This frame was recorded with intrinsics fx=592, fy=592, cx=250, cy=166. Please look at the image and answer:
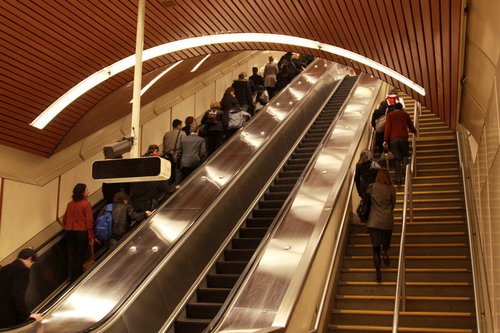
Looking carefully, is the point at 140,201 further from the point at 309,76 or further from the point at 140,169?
the point at 309,76

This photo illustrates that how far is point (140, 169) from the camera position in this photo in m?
5.23

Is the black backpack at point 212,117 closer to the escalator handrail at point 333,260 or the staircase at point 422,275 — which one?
the escalator handrail at point 333,260

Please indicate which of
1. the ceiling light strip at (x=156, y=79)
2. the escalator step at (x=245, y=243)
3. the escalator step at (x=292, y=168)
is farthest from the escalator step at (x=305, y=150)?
the escalator step at (x=245, y=243)

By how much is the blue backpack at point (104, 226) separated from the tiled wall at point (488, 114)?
4831 millimetres

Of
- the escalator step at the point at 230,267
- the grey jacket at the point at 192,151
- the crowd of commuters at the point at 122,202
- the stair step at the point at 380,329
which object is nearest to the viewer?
the crowd of commuters at the point at 122,202

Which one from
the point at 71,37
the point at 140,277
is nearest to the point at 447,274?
the point at 140,277

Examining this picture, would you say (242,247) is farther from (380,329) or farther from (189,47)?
(189,47)

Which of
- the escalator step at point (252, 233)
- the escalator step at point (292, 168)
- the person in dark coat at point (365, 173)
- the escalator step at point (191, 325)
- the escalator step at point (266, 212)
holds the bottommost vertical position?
the escalator step at point (191, 325)

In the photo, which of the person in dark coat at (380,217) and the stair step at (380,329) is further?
the person in dark coat at (380,217)

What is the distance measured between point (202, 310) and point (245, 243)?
5.59 feet

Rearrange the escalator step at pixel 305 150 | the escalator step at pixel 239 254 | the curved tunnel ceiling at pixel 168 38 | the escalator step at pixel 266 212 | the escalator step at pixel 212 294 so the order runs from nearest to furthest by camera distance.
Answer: the curved tunnel ceiling at pixel 168 38 < the escalator step at pixel 212 294 < the escalator step at pixel 239 254 < the escalator step at pixel 266 212 < the escalator step at pixel 305 150

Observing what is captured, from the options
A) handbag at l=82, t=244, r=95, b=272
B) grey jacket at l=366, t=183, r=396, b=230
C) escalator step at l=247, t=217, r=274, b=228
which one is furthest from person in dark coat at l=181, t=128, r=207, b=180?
grey jacket at l=366, t=183, r=396, b=230

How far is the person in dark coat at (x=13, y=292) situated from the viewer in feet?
18.2

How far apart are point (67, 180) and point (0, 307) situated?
14.8 feet
